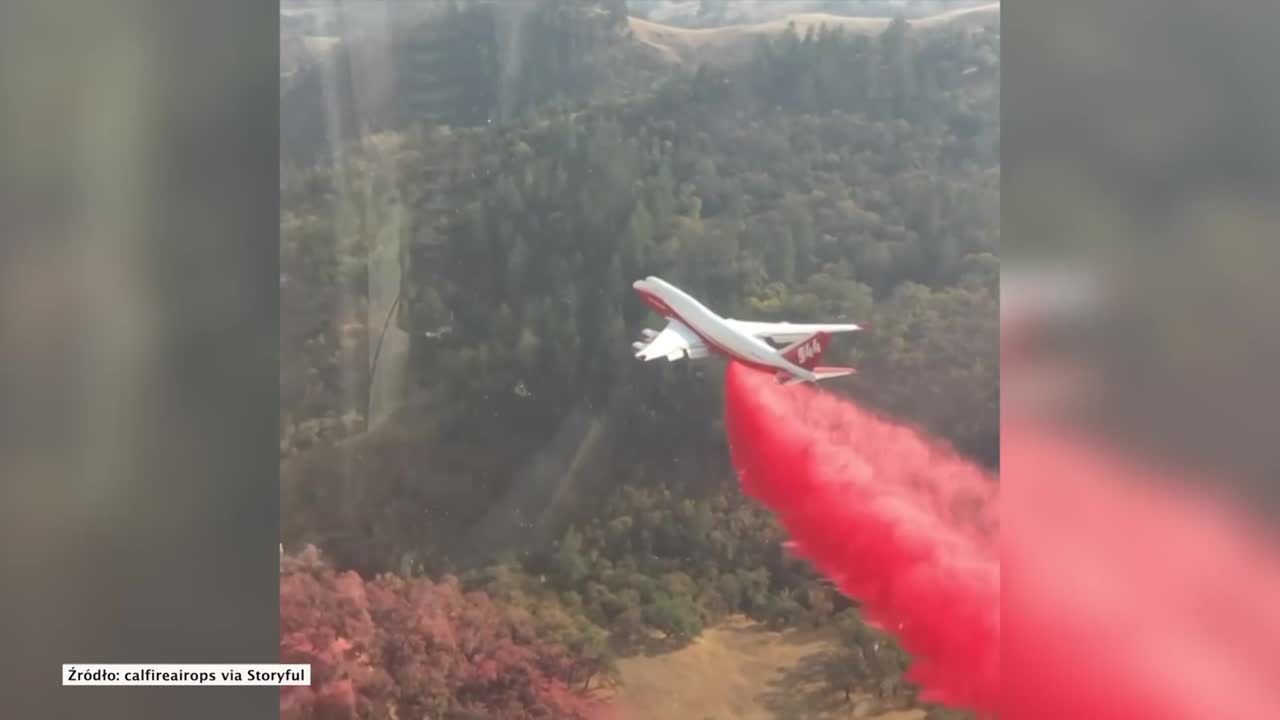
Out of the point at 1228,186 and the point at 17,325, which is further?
the point at 17,325

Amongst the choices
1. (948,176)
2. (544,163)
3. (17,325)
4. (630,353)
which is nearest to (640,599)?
(630,353)

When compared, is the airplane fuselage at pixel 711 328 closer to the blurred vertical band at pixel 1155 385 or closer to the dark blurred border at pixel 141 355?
the blurred vertical band at pixel 1155 385

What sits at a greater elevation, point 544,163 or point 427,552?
point 544,163

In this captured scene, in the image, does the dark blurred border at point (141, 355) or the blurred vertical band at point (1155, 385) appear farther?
the dark blurred border at point (141, 355)

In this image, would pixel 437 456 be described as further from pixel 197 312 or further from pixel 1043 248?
pixel 1043 248

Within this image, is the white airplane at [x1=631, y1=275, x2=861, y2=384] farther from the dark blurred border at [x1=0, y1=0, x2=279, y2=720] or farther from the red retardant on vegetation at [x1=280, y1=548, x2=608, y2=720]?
the dark blurred border at [x1=0, y1=0, x2=279, y2=720]

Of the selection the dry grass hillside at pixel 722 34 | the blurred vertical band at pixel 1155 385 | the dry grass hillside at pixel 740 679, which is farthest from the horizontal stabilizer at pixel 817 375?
the dry grass hillside at pixel 722 34
